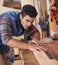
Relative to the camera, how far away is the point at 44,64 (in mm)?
1605

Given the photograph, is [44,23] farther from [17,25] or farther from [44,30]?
[17,25]

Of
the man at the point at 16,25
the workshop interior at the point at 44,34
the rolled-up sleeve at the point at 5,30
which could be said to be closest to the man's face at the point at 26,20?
the man at the point at 16,25

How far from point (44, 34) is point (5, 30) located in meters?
1.41

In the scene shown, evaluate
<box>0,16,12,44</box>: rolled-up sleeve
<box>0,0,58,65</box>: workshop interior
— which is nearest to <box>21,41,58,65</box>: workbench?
<box>0,0,58,65</box>: workshop interior

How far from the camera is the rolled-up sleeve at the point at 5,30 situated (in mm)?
1921

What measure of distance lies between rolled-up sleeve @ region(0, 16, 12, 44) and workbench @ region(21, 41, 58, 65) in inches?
9.5

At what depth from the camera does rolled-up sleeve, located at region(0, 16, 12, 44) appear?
1.92 m

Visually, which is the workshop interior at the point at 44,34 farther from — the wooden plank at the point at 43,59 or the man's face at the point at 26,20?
the man's face at the point at 26,20

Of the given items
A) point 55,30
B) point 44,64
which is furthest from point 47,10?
point 44,64

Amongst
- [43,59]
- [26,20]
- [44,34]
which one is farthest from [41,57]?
[44,34]

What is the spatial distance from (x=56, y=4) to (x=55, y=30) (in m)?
0.40

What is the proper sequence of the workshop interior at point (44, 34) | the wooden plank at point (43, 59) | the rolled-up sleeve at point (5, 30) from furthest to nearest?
the rolled-up sleeve at point (5, 30), the workshop interior at point (44, 34), the wooden plank at point (43, 59)

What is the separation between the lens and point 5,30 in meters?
1.92

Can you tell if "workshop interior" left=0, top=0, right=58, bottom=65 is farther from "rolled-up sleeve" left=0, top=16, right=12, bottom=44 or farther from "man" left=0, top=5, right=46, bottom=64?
"rolled-up sleeve" left=0, top=16, right=12, bottom=44
